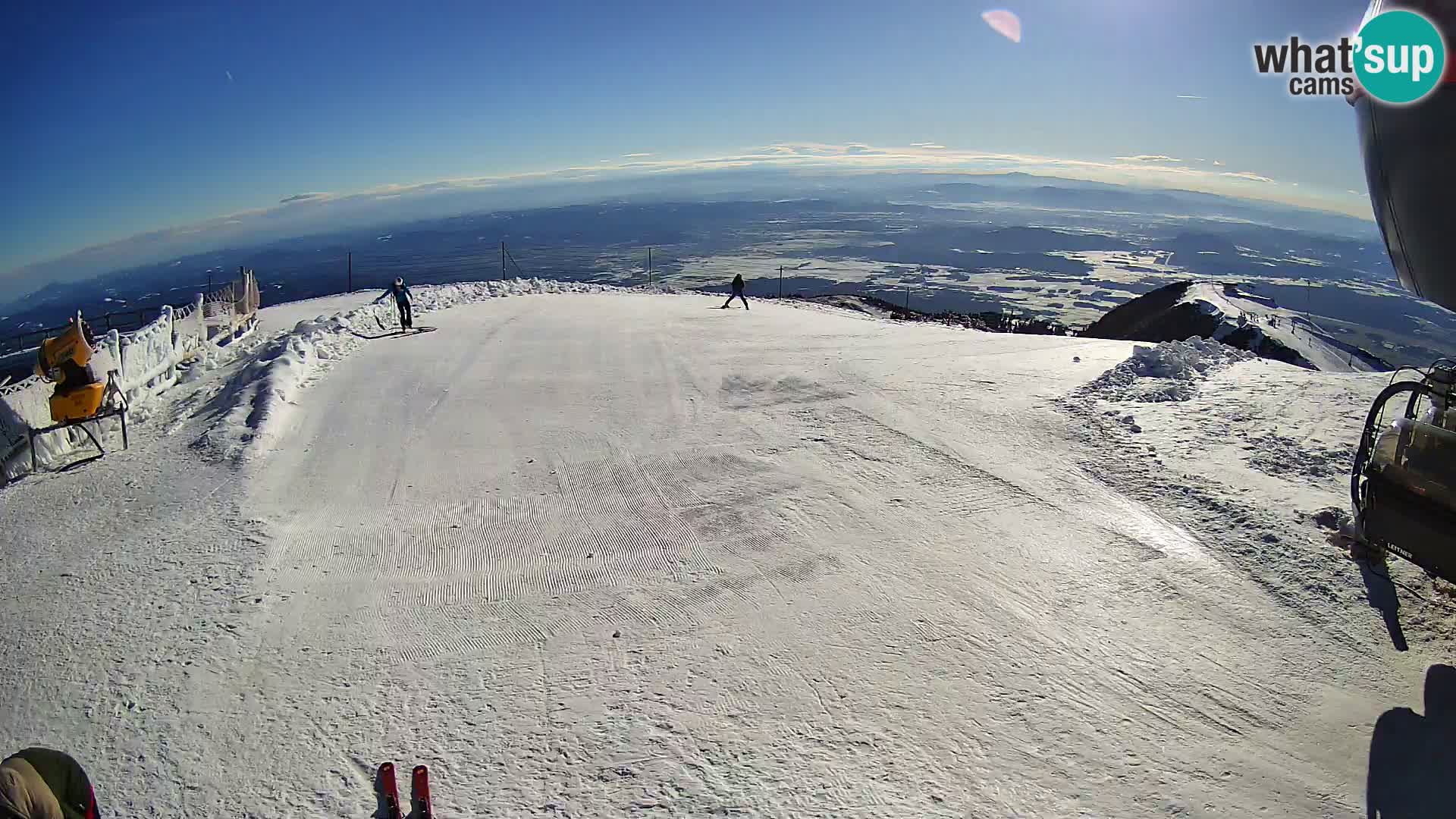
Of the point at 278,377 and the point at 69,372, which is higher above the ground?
the point at 69,372

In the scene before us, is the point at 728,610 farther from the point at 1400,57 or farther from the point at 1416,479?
the point at 1400,57

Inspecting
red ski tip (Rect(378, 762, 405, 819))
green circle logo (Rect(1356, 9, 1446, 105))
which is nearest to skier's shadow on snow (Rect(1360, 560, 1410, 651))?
green circle logo (Rect(1356, 9, 1446, 105))

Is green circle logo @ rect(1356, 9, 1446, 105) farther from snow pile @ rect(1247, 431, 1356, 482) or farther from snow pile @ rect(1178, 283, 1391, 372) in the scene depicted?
snow pile @ rect(1178, 283, 1391, 372)

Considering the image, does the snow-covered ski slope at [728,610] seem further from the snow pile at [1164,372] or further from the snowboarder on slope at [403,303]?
the snowboarder on slope at [403,303]

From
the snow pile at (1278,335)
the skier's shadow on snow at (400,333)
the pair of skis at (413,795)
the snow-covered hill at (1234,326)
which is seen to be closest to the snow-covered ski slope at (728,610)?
the pair of skis at (413,795)

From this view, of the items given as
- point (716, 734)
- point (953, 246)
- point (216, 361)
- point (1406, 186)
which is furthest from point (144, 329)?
point (953, 246)

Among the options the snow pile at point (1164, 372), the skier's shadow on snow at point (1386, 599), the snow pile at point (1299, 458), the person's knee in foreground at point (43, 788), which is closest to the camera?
the person's knee in foreground at point (43, 788)

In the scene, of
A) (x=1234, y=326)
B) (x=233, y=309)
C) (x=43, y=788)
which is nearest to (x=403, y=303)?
(x=233, y=309)
